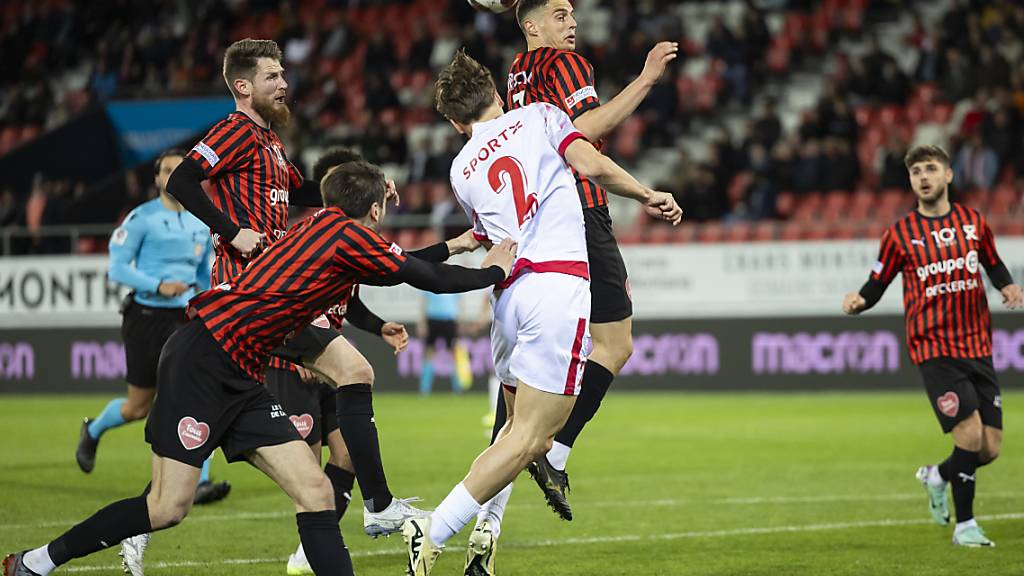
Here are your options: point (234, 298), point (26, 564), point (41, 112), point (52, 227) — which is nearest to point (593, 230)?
point (234, 298)

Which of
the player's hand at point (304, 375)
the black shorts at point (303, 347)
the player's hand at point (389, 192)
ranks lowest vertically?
the player's hand at point (304, 375)

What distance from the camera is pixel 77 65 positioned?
28.2m

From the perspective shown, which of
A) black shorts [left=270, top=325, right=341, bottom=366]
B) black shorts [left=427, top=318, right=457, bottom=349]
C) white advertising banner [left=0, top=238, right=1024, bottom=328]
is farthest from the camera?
black shorts [left=427, top=318, right=457, bottom=349]

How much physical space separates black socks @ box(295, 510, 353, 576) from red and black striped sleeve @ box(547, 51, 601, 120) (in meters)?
2.20

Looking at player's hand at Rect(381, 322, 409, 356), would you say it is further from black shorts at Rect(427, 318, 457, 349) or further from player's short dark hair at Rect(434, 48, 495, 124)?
black shorts at Rect(427, 318, 457, 349)

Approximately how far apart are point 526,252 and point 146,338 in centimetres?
451

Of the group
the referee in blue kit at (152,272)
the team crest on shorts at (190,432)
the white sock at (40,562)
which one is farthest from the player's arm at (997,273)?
the white sock at (40,562)

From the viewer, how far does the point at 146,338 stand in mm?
9523

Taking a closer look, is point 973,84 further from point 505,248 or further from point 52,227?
point 505,248

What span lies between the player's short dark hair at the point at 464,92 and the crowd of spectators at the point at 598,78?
1416 centimetres

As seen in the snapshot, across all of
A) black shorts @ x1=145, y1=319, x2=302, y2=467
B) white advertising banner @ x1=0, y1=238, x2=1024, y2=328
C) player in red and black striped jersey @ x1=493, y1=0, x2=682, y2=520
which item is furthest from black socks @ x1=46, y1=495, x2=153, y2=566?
white advertising banner @ x1=0, y1=238, x2=1024, y2=328

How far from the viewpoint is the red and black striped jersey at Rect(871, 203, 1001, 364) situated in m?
7.74

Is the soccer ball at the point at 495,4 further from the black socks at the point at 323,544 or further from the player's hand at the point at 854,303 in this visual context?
the black socks at the point at 323,544

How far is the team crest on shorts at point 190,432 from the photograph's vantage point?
529 cm
